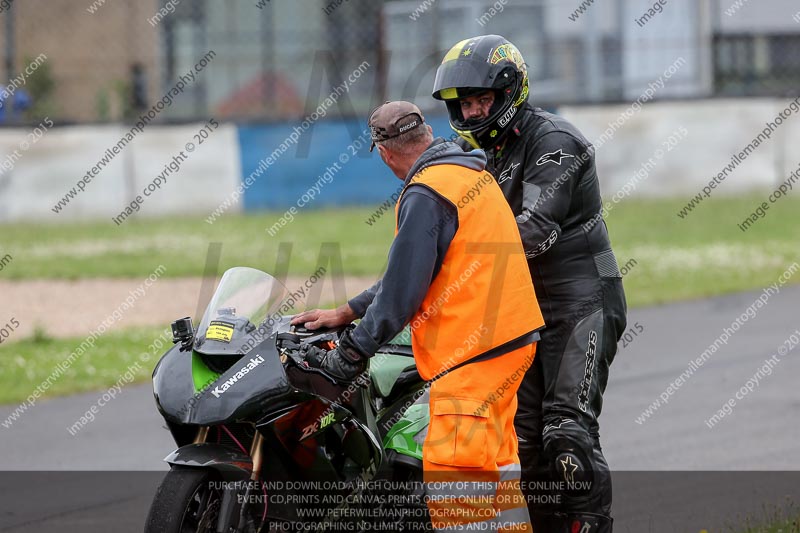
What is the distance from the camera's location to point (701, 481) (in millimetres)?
6352

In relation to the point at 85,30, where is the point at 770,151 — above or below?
below

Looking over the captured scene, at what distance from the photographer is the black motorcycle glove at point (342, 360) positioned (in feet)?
14.2

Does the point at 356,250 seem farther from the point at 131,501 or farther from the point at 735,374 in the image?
the point at 131,501

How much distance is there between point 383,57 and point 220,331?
17.6 metres

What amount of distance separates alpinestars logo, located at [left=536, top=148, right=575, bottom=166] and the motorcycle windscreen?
114 cm

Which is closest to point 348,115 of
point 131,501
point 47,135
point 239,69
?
point 47,135

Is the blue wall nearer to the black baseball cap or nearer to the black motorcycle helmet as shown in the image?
the black motorcycle helmet

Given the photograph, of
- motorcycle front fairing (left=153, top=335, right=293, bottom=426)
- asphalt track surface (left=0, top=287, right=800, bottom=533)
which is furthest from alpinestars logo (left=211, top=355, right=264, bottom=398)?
asphalt track surface (left=0, top=287, right=800, bottom=533)

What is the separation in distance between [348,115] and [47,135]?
4.46 meters

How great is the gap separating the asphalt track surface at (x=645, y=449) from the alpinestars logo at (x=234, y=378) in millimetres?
1755

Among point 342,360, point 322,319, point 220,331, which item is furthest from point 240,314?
point 342,360

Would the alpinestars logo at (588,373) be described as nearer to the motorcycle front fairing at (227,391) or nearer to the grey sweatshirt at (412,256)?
the grey sweatshirt at (412,256)

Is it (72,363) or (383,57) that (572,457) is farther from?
(383,57)

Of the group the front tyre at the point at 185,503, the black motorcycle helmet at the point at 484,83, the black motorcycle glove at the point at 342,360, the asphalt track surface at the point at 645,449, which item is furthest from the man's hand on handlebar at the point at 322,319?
the asphalt track surface at the point at 645,449
